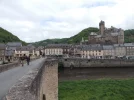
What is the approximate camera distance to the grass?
105 feet

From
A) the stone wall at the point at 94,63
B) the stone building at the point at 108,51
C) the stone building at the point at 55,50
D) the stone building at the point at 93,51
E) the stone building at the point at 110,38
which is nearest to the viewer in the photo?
the stone wall at the point at 94,63

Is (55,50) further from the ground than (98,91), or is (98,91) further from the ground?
(55,50)

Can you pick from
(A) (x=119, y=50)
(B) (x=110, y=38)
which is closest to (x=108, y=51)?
(A) (x=119, y=50)

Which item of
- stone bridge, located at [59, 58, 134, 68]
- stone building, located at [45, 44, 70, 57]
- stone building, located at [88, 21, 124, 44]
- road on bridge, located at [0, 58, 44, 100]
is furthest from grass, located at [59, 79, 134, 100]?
stone building, located at [88, 21, 124, 44]

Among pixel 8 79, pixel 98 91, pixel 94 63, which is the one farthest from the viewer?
pixel 94 63

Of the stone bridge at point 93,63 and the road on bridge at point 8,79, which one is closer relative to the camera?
the road on bridge at point 8,79

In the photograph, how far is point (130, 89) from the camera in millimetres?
37844

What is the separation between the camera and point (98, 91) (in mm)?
35906

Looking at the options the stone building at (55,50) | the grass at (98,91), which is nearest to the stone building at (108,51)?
the stone building at (55,50)

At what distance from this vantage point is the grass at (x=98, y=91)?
32.0m

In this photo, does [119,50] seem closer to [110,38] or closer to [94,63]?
[110,38]

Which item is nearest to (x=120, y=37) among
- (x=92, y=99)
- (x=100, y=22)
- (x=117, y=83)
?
(x=100, y=22)

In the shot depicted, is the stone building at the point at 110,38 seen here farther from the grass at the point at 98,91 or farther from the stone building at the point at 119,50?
the grass at the point at 98,91

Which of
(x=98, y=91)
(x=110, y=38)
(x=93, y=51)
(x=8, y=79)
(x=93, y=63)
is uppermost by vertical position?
(x=110, y=38)
